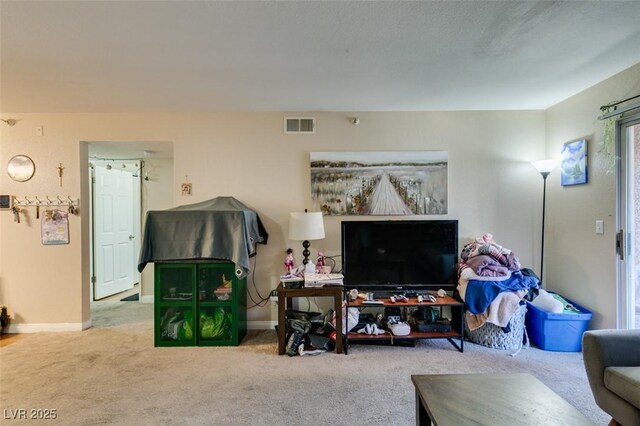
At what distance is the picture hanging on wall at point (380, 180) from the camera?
3207mm

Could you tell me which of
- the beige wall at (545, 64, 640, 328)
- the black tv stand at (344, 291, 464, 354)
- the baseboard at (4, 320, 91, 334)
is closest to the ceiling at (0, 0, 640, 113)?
the beige wall at (545, 64, 640, 328)

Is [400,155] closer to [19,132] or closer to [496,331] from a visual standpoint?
[496,331]

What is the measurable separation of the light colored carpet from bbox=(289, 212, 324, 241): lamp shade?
3.52ft

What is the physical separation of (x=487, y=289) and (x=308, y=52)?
2.44m

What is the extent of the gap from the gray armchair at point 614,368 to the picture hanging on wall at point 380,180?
179 cm

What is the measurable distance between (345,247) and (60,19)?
2.54m

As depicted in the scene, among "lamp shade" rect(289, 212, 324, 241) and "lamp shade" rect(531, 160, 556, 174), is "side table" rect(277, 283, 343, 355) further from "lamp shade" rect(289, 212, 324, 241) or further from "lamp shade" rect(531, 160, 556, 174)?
"lamp shade" rect(531, 160, 556, 174)

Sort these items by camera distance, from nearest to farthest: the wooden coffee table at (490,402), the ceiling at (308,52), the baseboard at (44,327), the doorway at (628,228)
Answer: the wooden coffee table at (490,402), the ceiling at (308,52), the doorway at (628,228), the baseboard at (44,327)

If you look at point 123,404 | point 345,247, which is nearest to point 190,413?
point 123,404

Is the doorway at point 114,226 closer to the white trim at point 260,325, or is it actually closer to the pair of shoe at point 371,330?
the white trim at point 260,325

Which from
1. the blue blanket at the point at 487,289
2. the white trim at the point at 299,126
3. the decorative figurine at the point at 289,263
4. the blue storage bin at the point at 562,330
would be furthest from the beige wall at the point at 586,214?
the decorative figurine at the point at 289,263

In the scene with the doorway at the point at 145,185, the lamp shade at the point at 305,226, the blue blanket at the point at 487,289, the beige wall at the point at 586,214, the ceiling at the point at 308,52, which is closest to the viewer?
the ceiling at the point at 308,52

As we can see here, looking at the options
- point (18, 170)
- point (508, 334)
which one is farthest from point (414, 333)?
point (18, 170)

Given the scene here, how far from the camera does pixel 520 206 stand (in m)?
3.25
